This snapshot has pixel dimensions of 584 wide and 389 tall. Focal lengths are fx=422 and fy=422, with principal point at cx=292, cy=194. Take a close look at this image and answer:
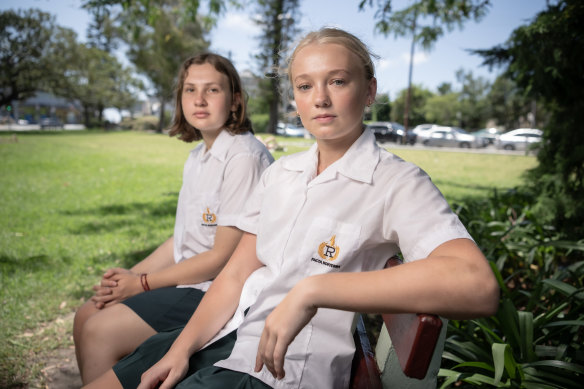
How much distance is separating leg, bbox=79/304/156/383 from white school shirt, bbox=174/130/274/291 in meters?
0.30

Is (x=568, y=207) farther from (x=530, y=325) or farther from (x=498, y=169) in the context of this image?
(x=498, y=169)

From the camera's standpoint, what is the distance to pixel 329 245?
1261mm

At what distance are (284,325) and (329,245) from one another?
0.36 meters

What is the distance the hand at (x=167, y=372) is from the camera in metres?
1.30

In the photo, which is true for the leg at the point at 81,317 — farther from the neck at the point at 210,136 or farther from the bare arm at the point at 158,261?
the neck at the point at 210,136

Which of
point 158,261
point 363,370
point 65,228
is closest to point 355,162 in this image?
point 363,370

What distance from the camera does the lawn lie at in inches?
126

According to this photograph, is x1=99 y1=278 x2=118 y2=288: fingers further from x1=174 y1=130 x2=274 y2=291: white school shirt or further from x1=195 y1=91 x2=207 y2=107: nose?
x1=195 y1=91 x2=207 y2=107: nose

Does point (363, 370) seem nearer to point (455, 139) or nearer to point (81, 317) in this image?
point (81, 317)

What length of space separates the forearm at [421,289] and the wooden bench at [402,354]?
40 millimetres

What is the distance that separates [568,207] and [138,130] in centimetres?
3880

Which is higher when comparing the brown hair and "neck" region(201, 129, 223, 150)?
the brown hair

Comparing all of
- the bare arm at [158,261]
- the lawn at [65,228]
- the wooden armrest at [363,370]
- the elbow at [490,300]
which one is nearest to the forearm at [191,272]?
the bare arm at [158,261]

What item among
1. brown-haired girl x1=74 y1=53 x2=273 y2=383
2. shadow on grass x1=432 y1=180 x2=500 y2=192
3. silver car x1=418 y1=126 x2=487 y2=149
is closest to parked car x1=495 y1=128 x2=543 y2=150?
silver car x1=418 y1=126 x2=487 y2=149
